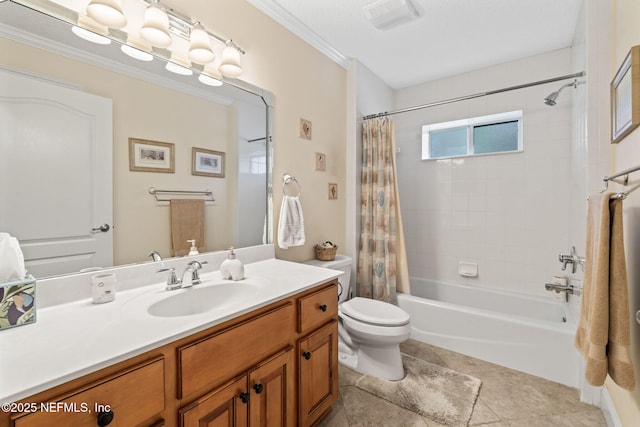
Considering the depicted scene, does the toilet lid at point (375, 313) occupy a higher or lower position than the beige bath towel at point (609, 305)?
lower

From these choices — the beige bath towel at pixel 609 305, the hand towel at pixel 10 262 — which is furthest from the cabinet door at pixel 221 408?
the beige bath towel at pixel 609 305

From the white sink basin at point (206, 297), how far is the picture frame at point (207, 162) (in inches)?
23.0

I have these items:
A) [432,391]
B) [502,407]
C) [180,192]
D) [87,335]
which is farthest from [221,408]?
[502,407]

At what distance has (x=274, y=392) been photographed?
1.10m

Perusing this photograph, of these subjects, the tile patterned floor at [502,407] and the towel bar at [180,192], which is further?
the tile patterned floor at [502,407]

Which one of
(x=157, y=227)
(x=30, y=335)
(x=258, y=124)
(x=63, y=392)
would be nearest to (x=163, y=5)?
(x=258, y=124)

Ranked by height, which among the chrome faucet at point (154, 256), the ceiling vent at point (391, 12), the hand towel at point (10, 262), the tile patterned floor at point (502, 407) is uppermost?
the ceiling vent at point (391, 12)

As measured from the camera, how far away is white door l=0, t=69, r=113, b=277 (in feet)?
3.07

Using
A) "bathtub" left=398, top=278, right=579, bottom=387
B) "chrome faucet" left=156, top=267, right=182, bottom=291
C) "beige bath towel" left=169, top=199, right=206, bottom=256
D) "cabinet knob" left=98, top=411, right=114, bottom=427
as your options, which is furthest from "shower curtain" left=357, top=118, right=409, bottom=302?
"cabinet knob" left=98, top=411, right=114, bottom=427

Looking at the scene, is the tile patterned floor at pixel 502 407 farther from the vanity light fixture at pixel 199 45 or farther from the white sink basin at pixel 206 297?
the vanity light fixture at pixel 199 45

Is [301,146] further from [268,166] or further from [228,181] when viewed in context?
[228,181]

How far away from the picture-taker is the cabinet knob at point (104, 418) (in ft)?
2.09

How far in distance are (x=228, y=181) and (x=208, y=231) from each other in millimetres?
301

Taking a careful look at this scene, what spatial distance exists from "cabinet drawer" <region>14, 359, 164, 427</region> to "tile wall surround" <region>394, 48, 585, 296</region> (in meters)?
2.81
